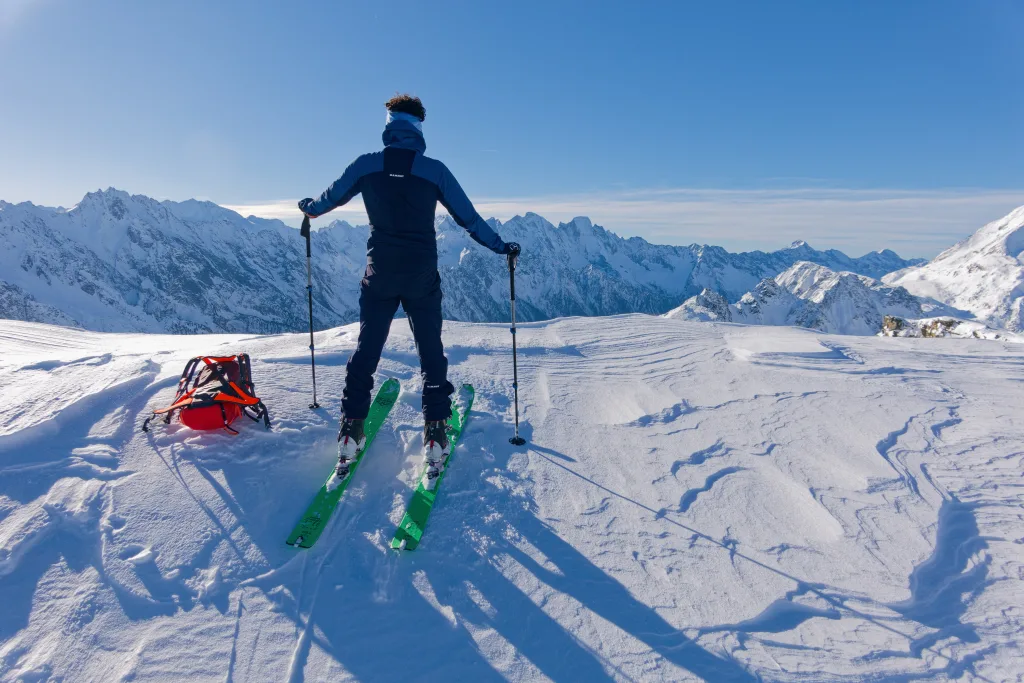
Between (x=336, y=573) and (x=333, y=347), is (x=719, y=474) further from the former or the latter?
(x=333, y=347)

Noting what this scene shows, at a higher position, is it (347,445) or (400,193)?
(400,193)

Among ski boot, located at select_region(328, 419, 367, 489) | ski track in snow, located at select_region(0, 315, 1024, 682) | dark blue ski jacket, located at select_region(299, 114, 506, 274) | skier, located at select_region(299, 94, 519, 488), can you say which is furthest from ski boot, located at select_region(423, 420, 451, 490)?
dark blue ski jacket, located at select_region(299, 114, 506, 274)

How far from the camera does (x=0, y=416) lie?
5406 mm

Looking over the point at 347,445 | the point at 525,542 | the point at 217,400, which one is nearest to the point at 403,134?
the point at 347,445

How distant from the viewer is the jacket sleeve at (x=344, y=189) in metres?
4.96

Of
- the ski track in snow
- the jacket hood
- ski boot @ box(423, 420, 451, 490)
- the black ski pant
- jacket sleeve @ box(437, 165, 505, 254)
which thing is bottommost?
the ski track in snow

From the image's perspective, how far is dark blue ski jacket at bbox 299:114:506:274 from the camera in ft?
16.0

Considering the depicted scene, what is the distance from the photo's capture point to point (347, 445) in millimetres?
5039

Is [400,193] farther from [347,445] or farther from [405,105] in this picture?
[347,445]

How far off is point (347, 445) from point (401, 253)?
2088 mm

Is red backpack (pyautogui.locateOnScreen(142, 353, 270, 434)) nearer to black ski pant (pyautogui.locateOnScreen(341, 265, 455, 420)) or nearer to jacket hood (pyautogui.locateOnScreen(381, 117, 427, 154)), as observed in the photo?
black ski pant (pyautogui.locateOnScreen(341, 265, 455, 420))

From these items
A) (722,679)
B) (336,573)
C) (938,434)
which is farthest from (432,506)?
(938,434)

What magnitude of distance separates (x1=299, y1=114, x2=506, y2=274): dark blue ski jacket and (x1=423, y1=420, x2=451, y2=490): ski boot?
169cm

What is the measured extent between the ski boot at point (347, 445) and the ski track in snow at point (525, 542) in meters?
0.20
